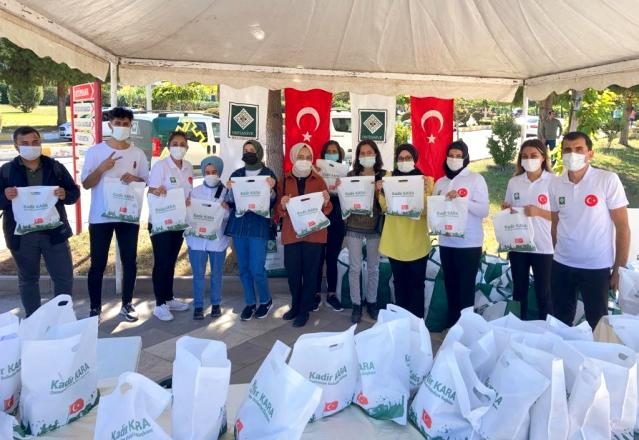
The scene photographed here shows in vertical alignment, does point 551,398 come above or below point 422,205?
below

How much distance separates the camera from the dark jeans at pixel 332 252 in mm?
5535

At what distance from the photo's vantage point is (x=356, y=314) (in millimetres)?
5129

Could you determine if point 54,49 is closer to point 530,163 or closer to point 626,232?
point 530,163

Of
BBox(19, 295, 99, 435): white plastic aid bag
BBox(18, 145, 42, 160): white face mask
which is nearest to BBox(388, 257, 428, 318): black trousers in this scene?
BBox(18, 145, 42, 160): white face mask

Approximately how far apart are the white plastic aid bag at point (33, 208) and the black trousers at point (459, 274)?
3.26 meters

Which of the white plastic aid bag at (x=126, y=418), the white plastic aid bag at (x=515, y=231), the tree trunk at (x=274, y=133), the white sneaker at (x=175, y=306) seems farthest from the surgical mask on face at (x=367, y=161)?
the white plastic aid bag at (x=126, y=418)

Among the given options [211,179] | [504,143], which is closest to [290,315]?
[211,179]

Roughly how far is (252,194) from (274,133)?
7.63 ft

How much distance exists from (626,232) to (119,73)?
15.6ft

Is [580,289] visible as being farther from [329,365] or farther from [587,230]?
[329,365]

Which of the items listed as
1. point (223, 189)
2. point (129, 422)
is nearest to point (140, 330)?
point (223, 189)

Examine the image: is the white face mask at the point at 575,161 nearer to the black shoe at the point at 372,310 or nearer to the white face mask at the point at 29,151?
the black shoe at the point at 372,310

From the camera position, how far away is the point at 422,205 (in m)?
4.48

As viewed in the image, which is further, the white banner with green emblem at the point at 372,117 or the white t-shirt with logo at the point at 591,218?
the white banner with green emblem at the point at 372,117
